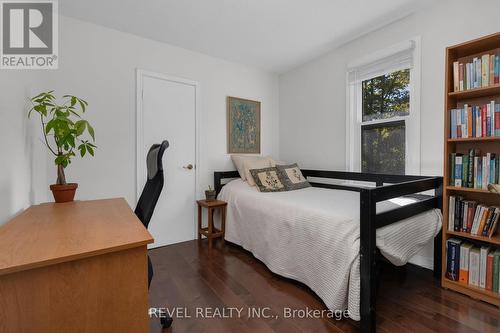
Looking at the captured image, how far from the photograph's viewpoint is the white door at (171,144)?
2598 millimetres

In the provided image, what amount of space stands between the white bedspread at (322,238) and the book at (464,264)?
195mm

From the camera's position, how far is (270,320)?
4.91 ft

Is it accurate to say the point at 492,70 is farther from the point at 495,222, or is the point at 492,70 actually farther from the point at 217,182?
the point at 217,182

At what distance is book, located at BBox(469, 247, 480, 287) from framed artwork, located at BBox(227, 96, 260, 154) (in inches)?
97.8

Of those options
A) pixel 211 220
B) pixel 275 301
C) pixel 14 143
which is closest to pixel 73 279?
pixel 14 143

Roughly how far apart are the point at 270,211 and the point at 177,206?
49.1 inches

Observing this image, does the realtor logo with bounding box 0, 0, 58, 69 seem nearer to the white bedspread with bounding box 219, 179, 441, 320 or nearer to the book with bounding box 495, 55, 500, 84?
the white bedspread with bounding box 219, 179, 441, 320

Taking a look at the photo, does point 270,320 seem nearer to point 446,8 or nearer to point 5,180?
point 5,180

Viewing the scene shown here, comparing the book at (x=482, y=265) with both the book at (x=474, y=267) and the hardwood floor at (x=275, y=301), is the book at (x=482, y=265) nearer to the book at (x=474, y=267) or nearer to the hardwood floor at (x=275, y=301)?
the book at (x=474, y=267)

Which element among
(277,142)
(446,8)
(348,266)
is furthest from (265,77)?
(348,266)

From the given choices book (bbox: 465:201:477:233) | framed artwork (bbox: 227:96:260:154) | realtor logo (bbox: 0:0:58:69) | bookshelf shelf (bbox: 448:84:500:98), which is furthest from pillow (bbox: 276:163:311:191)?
realtor logo (bbox: 0:0:58:69)

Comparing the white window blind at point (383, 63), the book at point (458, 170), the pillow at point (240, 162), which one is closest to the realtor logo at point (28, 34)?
the pillow at point (240, 162)

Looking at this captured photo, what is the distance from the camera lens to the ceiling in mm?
2039

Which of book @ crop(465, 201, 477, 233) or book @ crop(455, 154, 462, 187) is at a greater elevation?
book @ crop(455, 154, 462, 187)
